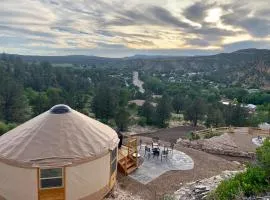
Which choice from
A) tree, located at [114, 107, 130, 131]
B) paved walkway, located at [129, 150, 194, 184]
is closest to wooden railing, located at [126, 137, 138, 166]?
paved walkway, located at [129, 150, 194, 184]

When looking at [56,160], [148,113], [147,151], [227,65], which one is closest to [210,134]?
[147,151]

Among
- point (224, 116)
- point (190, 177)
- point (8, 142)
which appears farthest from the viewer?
point (224, 116)

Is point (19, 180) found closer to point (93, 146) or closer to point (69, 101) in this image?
point (93, 146)

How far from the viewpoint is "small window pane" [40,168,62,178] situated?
8117 millimetres

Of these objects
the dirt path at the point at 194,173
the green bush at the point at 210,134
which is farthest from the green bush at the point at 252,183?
the green bush at the point at 210,134

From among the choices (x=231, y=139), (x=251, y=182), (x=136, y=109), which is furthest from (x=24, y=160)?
(x=136, y=109)

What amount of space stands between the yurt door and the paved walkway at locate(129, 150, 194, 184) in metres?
3.06

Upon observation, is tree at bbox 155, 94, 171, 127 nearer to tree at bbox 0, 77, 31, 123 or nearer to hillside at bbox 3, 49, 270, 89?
tree at bbox 0, 77, 31, 123

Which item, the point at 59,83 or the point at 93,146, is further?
the point at 59,83

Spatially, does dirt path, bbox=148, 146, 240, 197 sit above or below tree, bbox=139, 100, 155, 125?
above

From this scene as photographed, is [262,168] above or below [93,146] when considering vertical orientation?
above

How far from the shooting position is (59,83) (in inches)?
2173

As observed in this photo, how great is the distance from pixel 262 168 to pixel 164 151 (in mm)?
7295

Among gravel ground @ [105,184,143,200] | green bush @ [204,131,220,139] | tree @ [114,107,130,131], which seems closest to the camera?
gravel ground @ [105,184,143,200]
